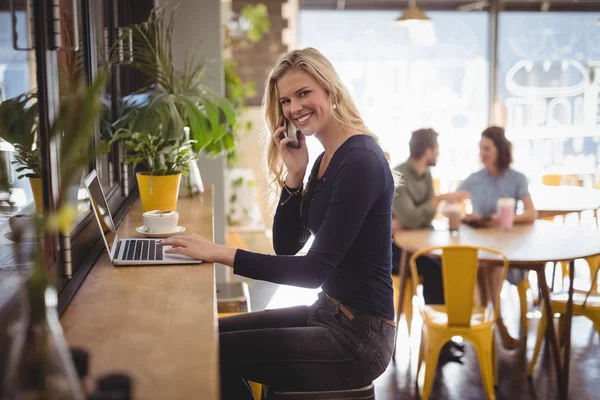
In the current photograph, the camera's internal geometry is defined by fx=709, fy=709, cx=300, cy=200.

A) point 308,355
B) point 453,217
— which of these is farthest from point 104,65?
point 453,217

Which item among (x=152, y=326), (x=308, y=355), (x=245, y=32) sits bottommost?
(x=308, y=355)

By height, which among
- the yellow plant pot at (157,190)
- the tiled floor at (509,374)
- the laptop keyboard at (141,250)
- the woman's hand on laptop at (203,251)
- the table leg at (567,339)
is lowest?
the tiled floor at (509,374)

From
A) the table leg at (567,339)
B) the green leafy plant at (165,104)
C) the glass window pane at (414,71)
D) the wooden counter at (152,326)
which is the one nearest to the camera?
the wooden counter at (152,326)

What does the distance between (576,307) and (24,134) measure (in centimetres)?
299

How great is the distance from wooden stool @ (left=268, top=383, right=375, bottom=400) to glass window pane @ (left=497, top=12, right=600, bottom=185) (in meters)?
6.41

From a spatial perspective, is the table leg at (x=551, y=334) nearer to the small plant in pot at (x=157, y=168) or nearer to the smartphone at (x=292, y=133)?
the smartphone at (x=292, y=133)

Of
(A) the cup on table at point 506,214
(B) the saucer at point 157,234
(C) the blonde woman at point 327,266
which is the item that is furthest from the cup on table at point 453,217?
(B) the saucer at point 157,234

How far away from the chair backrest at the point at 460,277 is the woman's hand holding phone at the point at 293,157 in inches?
43.7

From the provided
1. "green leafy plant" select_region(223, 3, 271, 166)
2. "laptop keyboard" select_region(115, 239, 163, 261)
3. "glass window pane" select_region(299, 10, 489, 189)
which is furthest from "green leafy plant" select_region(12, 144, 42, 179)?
"glass window pane" select_region(299, 10, 489, 189)

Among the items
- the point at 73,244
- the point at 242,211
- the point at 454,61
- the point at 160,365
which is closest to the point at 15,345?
the point at 160,365

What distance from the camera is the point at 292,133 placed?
2414 millimetres

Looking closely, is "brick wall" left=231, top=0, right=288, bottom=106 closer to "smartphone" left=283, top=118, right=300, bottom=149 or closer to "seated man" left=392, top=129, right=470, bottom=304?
"seated man" left=392, top=129, right=470, bottom=304

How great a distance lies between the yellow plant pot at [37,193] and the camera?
166cm

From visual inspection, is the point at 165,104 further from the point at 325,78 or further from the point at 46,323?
the point at 46,323
